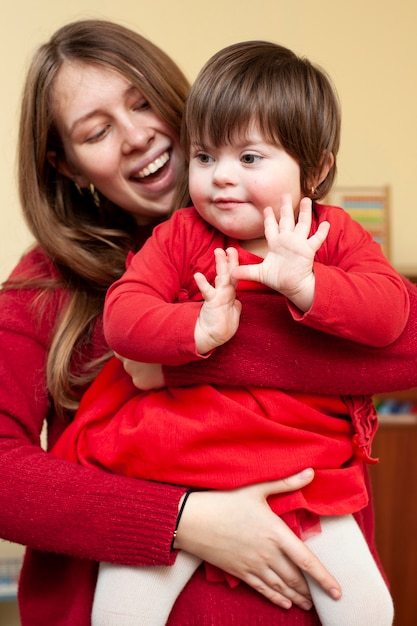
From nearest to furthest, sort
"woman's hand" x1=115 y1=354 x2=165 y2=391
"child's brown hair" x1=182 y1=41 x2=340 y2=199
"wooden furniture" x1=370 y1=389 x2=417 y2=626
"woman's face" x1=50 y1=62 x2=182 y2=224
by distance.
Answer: "child's brown hair" x1=182 y1=41 x2=340 y2=199 → "woman's hand" x1=115 y1=354 x2=165 y2=391 → "woman's face" x1=50 y1=62 x2=182 y2=224 → "wooden furniture" x1=370 y1=389 x2=417 y2=626

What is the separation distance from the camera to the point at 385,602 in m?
1.10

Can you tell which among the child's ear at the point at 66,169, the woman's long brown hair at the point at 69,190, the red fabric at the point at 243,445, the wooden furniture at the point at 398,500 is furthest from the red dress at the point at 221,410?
the wooden furniture at the point at 398,500

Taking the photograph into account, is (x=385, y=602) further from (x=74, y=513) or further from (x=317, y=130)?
(x=317, y=130)

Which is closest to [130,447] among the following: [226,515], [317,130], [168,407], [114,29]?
[168,407]

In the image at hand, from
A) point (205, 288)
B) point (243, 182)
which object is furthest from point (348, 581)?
point (243, 182)

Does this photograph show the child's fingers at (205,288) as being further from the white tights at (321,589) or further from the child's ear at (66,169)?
the child's ear at (66,169)

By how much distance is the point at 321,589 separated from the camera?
1099 millimetres

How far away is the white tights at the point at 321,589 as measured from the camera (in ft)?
3.57

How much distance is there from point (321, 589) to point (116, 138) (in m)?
0.95

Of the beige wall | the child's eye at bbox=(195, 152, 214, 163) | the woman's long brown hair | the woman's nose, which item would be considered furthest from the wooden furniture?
the child's eye at bbox=(195, 152, 214, 163)

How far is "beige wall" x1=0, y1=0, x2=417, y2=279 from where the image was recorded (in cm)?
259

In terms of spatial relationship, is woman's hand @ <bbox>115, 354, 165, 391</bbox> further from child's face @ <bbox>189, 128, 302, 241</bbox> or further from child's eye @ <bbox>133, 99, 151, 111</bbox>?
child's eye @ <bbox>133, 99, 151, 111</bbox>

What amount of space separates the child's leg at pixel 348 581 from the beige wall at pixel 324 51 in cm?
192

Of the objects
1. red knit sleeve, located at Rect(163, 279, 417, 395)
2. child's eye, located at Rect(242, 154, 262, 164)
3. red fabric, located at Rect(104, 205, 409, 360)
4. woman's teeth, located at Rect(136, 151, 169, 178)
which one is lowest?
red knit sleeve, located at Rect(163, 279, 417, 395)
